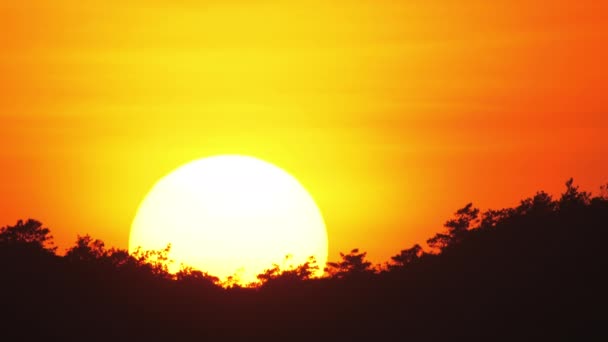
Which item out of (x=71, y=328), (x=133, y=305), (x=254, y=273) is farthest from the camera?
(x=254, y=273)

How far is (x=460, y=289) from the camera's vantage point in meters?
59.7

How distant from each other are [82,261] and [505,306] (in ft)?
62.9

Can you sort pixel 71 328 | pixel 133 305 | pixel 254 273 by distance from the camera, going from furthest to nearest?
pixel 254 273, pixel 133 305, pixel 71 328

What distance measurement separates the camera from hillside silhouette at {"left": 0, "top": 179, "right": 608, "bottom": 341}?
2224 inches

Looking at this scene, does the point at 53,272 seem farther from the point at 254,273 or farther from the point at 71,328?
the point at 254,273

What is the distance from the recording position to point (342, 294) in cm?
6081

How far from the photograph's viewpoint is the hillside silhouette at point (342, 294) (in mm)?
56500

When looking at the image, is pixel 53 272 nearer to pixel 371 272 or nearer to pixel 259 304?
pixel 259 304

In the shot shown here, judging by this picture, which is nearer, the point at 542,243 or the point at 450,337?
the point at 450,337

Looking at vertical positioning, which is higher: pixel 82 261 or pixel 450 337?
pixel 82 261

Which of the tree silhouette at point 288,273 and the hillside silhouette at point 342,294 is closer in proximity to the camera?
the hillside silhouette at point 342,294

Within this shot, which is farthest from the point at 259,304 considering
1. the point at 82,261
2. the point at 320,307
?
the point at 82,261

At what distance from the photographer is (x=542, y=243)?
6169 centimetres

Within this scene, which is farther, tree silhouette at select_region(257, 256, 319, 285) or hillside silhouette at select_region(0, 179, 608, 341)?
tree silhouette at select_region(257, 256, 319, 285)
